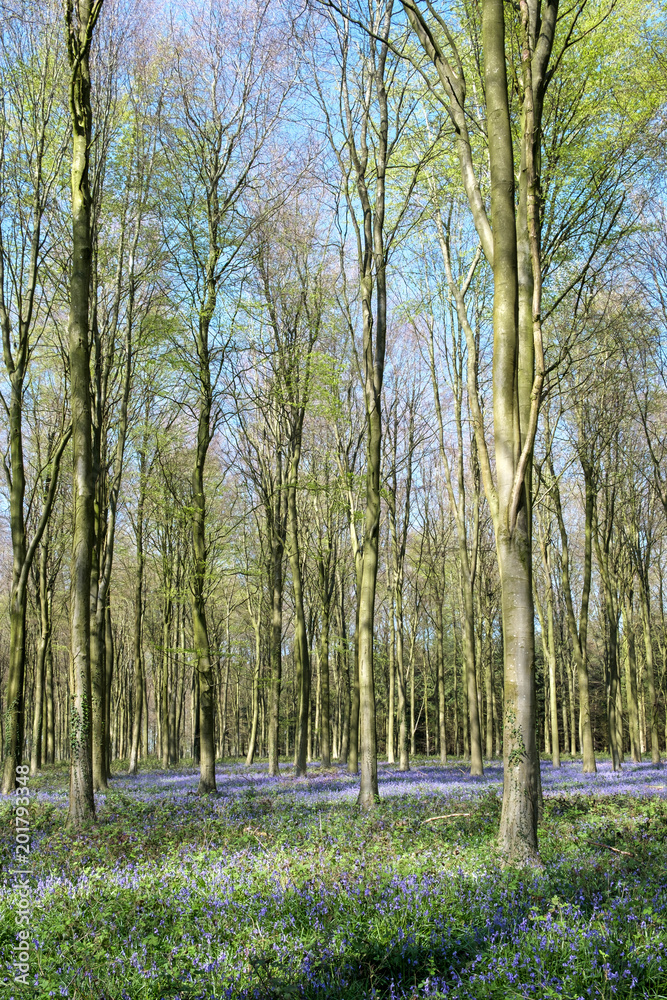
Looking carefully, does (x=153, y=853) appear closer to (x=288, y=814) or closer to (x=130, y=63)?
(x=288, y=814)

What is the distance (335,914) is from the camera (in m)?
4.07

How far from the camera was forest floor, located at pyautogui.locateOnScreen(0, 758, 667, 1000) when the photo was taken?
11.1 ft

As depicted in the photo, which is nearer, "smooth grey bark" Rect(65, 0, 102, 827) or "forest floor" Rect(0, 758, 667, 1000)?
"forest floor" Rect(0, 758, 667, 1000)

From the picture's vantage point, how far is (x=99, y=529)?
13.6 m

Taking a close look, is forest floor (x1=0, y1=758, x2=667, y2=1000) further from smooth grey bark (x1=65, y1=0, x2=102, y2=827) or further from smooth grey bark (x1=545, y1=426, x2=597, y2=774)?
smooth grey bark (x1=545, y1=426, x2=597, y2=774)

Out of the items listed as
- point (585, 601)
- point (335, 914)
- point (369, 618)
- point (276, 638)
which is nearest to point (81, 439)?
point (369, 618)

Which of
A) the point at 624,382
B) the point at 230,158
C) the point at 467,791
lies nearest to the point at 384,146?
the point at 230,158

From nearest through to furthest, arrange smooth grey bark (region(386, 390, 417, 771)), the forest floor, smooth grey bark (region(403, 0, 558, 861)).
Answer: the forest floor
smooth grey bark (region(403, 0, 558, 861))
smooth grey bark (region(386, 390, 417, 771))

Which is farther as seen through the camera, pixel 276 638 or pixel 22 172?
pixel 276 638

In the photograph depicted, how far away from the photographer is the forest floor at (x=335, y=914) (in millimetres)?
3383

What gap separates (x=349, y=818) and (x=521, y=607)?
394 centimetres

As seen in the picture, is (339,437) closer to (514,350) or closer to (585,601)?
(585,601)

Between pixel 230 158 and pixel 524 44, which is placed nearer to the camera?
pixel 524 44

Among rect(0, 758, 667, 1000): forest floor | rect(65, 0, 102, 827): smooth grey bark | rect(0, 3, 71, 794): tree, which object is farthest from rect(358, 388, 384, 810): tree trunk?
rect(0, 3, 71, 794): tree
